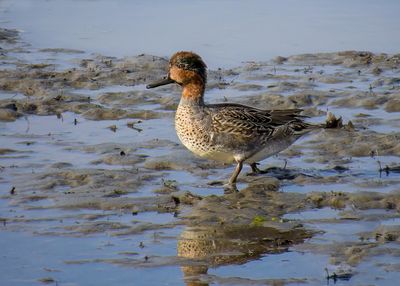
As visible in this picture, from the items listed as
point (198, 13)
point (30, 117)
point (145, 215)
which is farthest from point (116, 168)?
point (198, 13)

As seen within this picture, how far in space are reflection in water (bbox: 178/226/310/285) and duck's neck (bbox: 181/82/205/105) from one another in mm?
2290

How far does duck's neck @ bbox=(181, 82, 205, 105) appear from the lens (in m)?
10.4

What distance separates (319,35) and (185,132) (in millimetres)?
7908

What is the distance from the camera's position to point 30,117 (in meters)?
12.5

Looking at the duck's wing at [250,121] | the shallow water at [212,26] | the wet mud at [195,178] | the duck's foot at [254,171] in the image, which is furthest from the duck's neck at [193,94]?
the shallow water at [212,26]

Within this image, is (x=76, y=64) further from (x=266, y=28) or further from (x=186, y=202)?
(x=186, y=202)

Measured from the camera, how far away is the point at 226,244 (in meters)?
7.95

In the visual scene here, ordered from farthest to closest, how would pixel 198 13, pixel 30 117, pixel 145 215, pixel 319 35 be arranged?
pixel 198 13
pixel 319 35
pixel 30 117
pixel 145 215

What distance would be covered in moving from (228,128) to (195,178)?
62cm

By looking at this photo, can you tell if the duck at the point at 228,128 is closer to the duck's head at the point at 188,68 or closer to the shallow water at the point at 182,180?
the duck's head at the point at 188,68

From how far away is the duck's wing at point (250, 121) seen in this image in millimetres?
10039

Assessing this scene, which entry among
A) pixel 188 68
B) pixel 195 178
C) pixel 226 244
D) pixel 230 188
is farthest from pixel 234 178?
pixel 226 244

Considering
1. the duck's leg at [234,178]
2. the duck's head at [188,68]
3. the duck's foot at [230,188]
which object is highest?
the duck's head at [188,68]

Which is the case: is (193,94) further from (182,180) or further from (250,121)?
A: (182,180)
